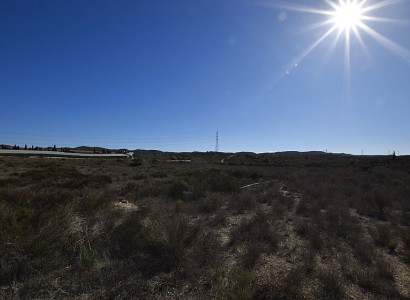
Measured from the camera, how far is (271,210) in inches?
469

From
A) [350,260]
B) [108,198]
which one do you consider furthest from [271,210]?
[108,198]

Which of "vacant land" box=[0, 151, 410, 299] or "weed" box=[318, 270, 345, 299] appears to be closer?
"vacant land" box=[0, 151, 410, 299]

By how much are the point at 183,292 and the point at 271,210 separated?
299 inches

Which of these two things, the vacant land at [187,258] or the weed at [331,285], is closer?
the vacant land at [187,258]

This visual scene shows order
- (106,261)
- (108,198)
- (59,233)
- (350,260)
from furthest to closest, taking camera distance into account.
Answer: (108,198) < (350,260) < (59,233) < (106,261)

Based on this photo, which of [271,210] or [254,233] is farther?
[271,210]

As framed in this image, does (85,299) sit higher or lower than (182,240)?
lower

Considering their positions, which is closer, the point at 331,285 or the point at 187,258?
the point at 331,285

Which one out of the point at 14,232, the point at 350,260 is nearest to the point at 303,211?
the point at 350,260

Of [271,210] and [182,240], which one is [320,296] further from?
[271,210]

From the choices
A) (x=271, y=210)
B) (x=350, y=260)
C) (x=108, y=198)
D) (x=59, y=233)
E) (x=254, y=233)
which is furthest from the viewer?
(x=271, y=210)

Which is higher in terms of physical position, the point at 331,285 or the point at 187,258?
the point at 187,258

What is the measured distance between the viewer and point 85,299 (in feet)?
14.9

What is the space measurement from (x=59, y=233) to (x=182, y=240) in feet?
8.28
